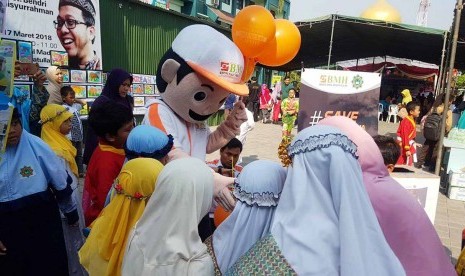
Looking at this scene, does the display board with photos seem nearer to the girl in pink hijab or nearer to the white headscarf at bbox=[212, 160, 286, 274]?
the girl in pink hijab

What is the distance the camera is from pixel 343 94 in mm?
5922

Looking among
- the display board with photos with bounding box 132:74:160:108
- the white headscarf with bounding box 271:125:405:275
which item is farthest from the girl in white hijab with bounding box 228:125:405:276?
the display board with photos with bounding box 132:74:160:108

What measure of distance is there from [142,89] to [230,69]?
620cm

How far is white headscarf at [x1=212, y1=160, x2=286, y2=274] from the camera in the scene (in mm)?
1435

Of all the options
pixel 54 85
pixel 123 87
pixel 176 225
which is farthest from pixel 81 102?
pixel 176 225

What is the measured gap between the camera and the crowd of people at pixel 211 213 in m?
1.24

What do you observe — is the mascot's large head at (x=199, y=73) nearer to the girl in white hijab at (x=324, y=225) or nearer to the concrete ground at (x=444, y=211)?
the girl in white hijab at (x=324, y=225)

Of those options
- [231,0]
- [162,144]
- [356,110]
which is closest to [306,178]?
[162,144]

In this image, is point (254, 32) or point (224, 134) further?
point (254, 32)

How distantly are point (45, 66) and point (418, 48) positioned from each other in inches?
505

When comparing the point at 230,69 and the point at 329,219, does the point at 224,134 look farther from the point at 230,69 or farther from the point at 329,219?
the point at 329,219

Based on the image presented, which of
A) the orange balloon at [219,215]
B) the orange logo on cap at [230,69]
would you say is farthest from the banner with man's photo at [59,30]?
the orange balloon at [219,215]

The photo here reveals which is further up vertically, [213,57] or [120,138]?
[213,57]

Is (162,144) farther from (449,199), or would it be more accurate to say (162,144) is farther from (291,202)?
(449,199)
